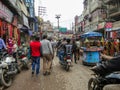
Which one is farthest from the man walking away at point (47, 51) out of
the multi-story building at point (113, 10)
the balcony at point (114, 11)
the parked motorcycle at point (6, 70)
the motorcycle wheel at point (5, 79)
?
the balcony at point (114, 11)

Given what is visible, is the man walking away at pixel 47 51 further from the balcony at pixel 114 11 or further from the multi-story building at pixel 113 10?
the balcony at pixel 114 11

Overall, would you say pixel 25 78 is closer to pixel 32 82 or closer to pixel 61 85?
pixel 32 82

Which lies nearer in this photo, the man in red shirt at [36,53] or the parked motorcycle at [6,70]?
the parked motorcycle at [6,70]

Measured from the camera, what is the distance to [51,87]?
810 cm

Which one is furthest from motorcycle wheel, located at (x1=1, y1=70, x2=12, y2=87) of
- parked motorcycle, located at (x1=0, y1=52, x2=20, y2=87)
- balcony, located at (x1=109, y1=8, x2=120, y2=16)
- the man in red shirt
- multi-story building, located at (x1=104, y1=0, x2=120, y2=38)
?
balcony, located at (x1=109, y1=8, x2=120, y2=16)

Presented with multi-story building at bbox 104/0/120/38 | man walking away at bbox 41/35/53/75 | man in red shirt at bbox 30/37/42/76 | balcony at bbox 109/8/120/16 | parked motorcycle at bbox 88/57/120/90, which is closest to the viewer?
parked motorcycle at bbox 88/57/120/90

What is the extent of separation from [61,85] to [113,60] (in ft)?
14.3

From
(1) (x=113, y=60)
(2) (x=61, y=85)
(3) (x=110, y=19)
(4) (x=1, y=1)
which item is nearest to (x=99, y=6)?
(3) (x=110, y=19)

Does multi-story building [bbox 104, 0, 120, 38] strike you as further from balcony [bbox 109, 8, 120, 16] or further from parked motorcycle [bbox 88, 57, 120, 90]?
parked motorcycle [bbox 88, 57, 120, 90]

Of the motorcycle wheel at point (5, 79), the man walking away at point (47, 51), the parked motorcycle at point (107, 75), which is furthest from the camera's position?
the man walking away at point (47, 51)

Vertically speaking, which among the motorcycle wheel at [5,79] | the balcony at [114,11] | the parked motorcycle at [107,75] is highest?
the balcony at [114,11]

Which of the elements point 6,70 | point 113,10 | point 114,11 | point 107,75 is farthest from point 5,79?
point 113,10

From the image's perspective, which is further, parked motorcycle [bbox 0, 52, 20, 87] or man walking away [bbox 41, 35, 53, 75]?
man walking away [bbox 41, 35, 53, 75]

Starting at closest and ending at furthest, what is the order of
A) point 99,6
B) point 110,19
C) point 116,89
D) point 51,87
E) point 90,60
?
point 116,89 → point 51,87 → point 90,60 → point 110,19 → point 99,6
